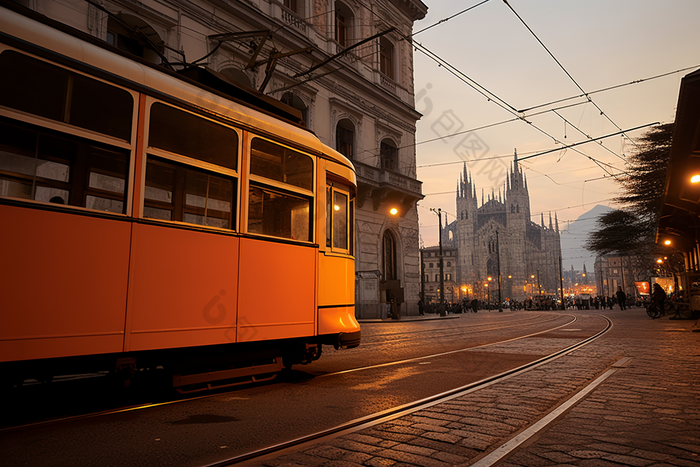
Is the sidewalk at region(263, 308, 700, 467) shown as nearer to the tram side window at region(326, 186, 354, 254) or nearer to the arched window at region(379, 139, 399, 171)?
the tram side window at region(326, 186, 354, 254)

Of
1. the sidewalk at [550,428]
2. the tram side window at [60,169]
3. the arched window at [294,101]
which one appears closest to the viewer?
the sidewalk at [550,428]

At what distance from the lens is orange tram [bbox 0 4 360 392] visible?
3.68 metres

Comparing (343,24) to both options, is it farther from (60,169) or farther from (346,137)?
(60,169)

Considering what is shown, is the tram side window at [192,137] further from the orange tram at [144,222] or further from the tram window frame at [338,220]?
the tram window frame at [338,220]

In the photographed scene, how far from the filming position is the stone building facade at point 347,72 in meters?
16.3

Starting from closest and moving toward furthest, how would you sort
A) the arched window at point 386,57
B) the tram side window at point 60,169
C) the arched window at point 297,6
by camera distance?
the tram side window at point 60,169, the arched window at point 297,6, the arched window at point 386,57

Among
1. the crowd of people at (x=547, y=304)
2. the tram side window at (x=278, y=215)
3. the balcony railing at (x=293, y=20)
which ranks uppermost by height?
the balcony railing at (x=293, y=20)

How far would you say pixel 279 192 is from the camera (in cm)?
572

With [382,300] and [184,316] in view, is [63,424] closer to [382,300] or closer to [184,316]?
[184,316]

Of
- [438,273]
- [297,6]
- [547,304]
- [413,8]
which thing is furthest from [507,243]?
[297,6]

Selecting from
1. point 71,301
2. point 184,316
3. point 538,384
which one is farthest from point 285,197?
point 538,384

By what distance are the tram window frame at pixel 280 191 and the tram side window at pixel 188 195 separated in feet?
0.97

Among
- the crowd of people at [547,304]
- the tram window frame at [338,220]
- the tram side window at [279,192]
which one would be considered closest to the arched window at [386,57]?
the crowd of people at [547,304]

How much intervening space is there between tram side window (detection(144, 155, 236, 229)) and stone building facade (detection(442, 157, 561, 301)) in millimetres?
113143
